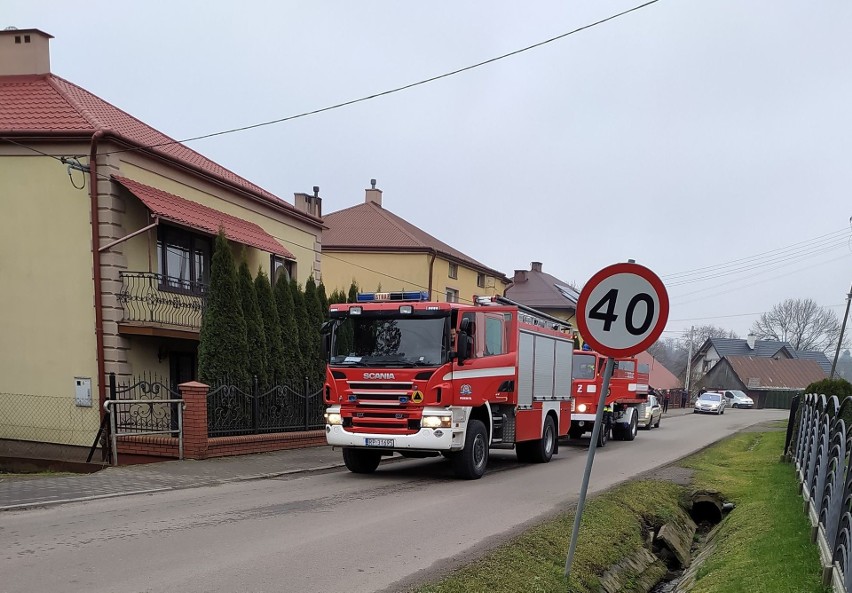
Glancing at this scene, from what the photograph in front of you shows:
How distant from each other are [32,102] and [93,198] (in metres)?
3.45

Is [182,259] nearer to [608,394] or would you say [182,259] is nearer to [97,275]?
[97,275]

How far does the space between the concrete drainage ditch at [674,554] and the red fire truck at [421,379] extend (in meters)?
3.54

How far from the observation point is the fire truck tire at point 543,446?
1494 cm

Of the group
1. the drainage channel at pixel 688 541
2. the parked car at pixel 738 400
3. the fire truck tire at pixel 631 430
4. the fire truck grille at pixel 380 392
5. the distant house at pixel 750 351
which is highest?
the fire truck grille at pixel 380 392

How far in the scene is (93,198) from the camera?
15.1 meters

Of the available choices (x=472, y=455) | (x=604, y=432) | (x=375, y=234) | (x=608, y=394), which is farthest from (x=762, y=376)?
(x=472, y=455)

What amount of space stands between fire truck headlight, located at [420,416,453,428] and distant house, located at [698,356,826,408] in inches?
2847

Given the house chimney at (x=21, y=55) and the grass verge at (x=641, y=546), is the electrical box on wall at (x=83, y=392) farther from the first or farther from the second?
the grass verge at (x=641, y=546)

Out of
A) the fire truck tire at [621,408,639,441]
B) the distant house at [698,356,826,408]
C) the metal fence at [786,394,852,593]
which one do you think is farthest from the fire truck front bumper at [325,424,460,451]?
the distant house at [698,356,826,408]

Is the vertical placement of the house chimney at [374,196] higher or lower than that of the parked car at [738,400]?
higher

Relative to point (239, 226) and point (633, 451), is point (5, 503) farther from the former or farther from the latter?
point (633, 451)

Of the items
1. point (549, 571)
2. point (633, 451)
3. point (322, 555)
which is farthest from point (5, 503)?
point (633, 451)

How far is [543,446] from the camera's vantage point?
15.0 metres

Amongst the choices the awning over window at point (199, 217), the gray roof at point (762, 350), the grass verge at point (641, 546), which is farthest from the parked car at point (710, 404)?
the grass verge at point (641, 546)
